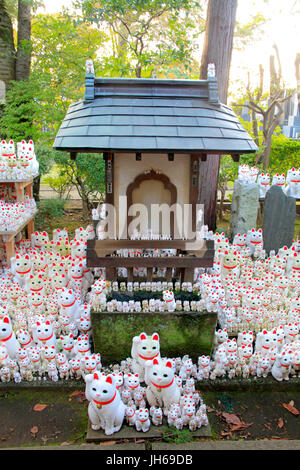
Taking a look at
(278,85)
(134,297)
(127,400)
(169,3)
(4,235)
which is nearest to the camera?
(127,400)

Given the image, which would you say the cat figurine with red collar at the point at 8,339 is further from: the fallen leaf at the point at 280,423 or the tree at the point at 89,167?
the tree at the point at 89,167

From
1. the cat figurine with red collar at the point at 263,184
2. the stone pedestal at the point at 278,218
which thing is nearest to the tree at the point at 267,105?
the cat figurine with red collar at the point at 263,184

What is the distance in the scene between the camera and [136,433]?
3.62 m

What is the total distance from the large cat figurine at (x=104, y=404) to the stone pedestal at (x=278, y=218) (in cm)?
490

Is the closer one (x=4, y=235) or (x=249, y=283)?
(x=249, y=283)

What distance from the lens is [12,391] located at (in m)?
4.29

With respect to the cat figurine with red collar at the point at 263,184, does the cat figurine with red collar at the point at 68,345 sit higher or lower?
lower

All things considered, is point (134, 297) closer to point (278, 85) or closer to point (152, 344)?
point (152, 344)

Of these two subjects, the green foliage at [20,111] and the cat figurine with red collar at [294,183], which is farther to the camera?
the green foliage at [20,111]

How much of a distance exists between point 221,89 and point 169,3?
233 cm

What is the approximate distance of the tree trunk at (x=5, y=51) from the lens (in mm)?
9969

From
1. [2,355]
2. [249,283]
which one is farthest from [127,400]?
[249,283]

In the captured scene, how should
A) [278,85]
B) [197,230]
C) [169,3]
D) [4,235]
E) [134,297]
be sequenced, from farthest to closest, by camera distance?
[278,85] < [169,3] < [4,235] < [197,230] < [134,297]

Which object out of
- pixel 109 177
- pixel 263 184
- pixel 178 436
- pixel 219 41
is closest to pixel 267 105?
pixel 219 41
